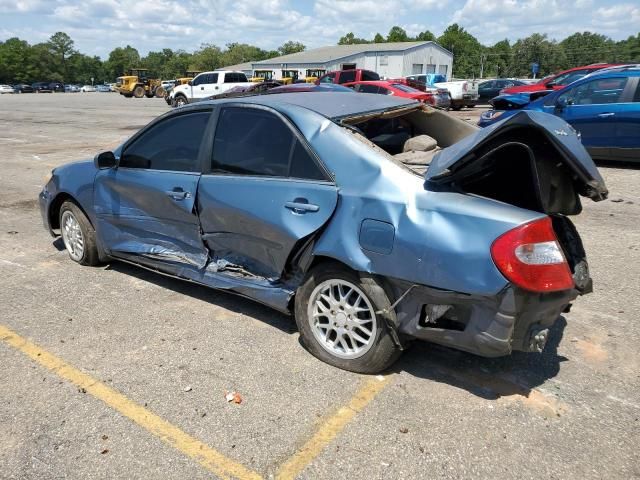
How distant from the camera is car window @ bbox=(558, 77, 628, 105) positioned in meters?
9.38

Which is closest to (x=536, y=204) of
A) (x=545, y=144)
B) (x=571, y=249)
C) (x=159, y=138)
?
(x=545, y=144)

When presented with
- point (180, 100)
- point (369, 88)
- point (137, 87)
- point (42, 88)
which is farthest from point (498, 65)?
point (369, 88)

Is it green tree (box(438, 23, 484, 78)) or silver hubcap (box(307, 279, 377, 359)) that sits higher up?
green tree (box(438, 23, 484, 78))

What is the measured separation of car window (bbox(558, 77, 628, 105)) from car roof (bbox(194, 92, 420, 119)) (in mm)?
6977

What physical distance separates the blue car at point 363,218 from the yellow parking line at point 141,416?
0.98 metres

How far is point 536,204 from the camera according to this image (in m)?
2.79

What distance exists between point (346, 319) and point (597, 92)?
8.78m

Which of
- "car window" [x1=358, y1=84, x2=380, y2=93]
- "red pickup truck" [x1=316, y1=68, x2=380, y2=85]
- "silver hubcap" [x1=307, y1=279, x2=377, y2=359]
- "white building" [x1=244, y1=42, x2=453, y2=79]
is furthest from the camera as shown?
"white building" [x1=244, y1=42, x2=453, y2=79]

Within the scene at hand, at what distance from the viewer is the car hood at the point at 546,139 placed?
2.64 m

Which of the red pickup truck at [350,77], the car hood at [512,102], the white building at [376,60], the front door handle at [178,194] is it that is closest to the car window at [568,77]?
the car hood at [512,102]

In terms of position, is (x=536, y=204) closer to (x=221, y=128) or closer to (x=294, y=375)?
(x=294, y=375)

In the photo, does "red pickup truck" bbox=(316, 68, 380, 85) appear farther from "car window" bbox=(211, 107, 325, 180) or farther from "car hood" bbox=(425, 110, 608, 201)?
"car hood" bbox=(425, 110, 608, 201)

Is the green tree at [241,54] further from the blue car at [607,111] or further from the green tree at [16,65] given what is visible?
the blue car at [607,111]

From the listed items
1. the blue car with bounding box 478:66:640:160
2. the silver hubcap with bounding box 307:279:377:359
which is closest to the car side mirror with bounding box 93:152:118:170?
the silver hubcap with bounding box 307:279:377:359
